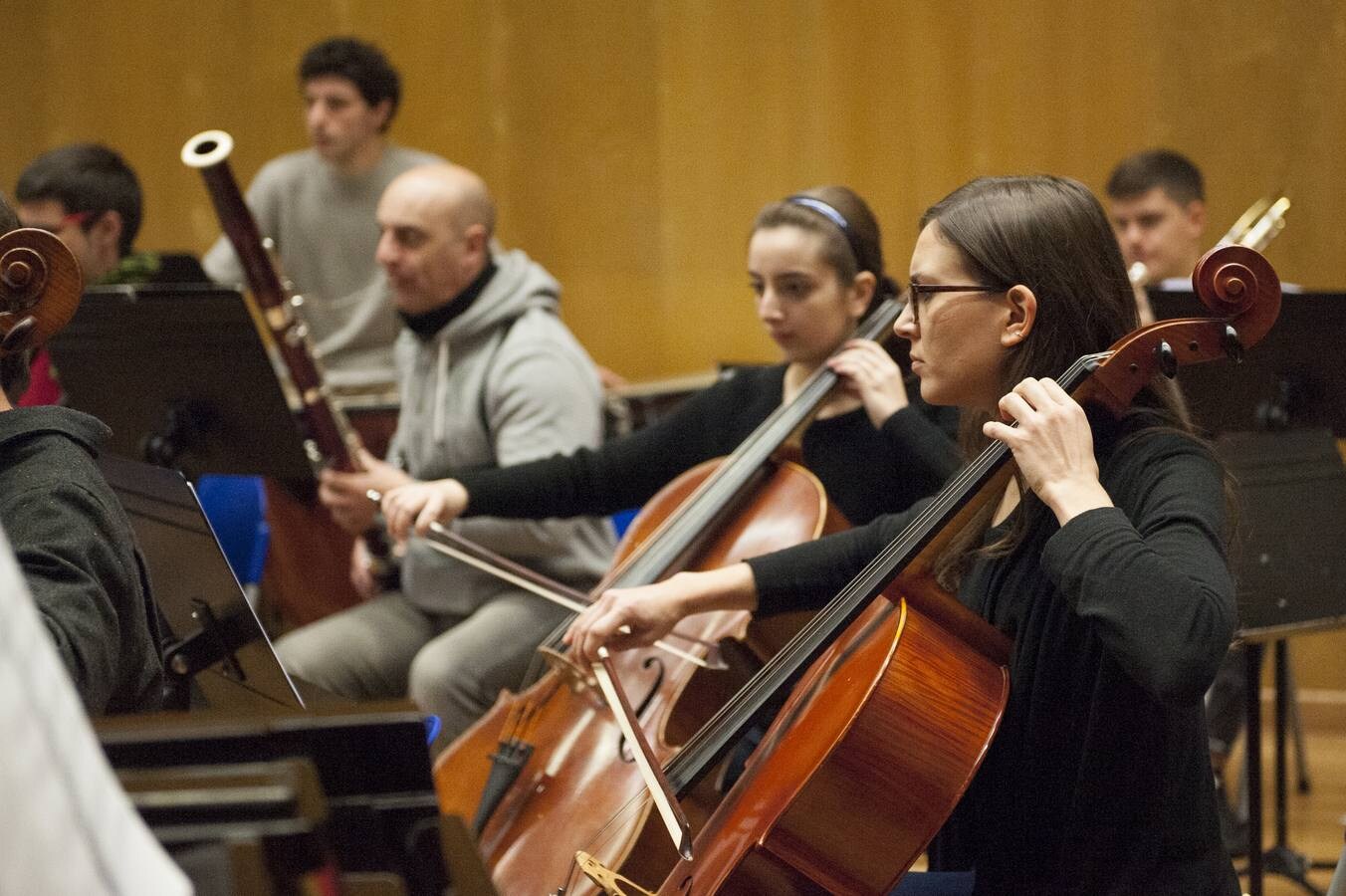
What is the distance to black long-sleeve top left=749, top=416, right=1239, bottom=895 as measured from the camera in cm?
128

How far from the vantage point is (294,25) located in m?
5.18

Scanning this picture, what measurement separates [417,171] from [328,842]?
259cm

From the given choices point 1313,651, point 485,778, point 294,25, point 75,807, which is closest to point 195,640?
point 485,778

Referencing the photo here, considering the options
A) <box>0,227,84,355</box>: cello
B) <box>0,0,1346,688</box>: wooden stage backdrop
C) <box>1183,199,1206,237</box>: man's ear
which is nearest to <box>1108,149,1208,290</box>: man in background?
<box>1183,199,1206,237</box>: man's ear

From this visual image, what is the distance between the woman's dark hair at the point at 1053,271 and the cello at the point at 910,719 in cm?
8

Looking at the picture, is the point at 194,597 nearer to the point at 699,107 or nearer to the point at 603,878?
the point at 603,878

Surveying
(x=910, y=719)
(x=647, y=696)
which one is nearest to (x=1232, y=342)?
(x=910, y=719)

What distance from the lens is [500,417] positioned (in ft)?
9.73


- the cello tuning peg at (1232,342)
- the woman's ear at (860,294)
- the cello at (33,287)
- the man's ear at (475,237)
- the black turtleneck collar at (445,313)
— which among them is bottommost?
the black turtleneck collar at (445,313)

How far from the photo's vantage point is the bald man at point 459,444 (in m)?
2.83

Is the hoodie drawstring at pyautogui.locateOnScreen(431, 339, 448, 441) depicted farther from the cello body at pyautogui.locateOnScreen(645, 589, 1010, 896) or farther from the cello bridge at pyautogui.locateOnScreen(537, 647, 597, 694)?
the cello body at pyautogui.locateOnScreen(645, 589, 1010, 896)

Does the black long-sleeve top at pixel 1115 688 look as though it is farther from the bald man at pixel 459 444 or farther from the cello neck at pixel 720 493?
the bald man at pixel 459 444

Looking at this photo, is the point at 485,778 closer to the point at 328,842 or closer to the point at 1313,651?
the point at 328,842

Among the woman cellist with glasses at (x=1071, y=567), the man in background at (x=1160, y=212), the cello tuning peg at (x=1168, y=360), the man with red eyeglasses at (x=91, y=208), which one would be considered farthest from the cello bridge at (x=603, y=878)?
the man in background at (x=1160, y=212)
